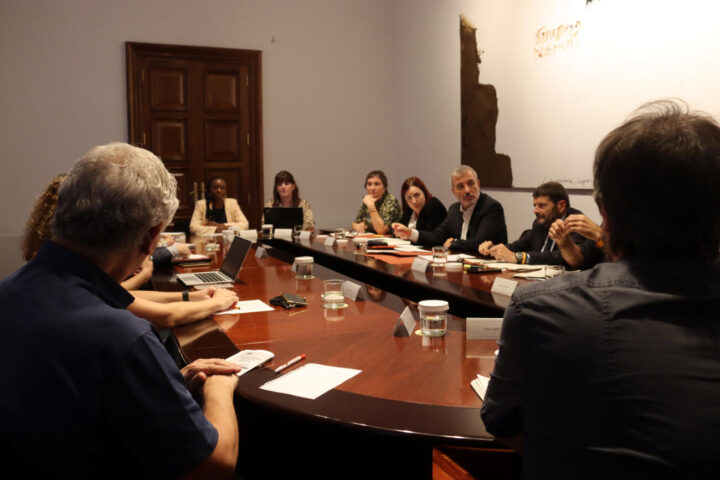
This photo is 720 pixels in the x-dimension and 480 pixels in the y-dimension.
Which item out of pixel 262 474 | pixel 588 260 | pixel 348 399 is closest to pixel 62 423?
pixel 348 399

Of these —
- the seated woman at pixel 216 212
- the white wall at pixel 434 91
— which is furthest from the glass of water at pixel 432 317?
the seated woman at pixel 216 212

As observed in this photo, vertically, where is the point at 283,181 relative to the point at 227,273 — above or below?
above

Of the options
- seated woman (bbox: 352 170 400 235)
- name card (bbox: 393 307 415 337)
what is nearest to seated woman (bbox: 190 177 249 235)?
seated woman (bbox: 352 170 400 235)

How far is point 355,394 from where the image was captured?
1.49 metres

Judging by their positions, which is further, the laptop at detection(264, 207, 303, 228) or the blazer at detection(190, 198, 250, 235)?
the blazer at detection(190, 198, 250, 235)

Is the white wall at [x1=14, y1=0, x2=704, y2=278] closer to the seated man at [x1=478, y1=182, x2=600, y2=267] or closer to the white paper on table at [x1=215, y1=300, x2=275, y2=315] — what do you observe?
the seated man at [x1=478, y1=182, x2=600, y2=267]

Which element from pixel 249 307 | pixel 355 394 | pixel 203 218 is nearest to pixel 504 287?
pixel 249 307

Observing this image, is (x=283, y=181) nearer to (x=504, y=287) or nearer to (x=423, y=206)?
(x=423, y=206)

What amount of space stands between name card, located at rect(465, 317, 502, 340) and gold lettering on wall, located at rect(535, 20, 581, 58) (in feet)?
12.6

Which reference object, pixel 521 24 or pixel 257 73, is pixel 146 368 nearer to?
pixel 521 24

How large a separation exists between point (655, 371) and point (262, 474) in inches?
59.1

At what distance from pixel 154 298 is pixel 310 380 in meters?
1.11

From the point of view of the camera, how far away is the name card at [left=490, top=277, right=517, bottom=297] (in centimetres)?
263

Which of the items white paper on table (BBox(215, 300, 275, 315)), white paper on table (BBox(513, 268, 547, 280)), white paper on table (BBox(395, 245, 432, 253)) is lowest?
white paper on table (BBox(215, 300, 275, 315))
